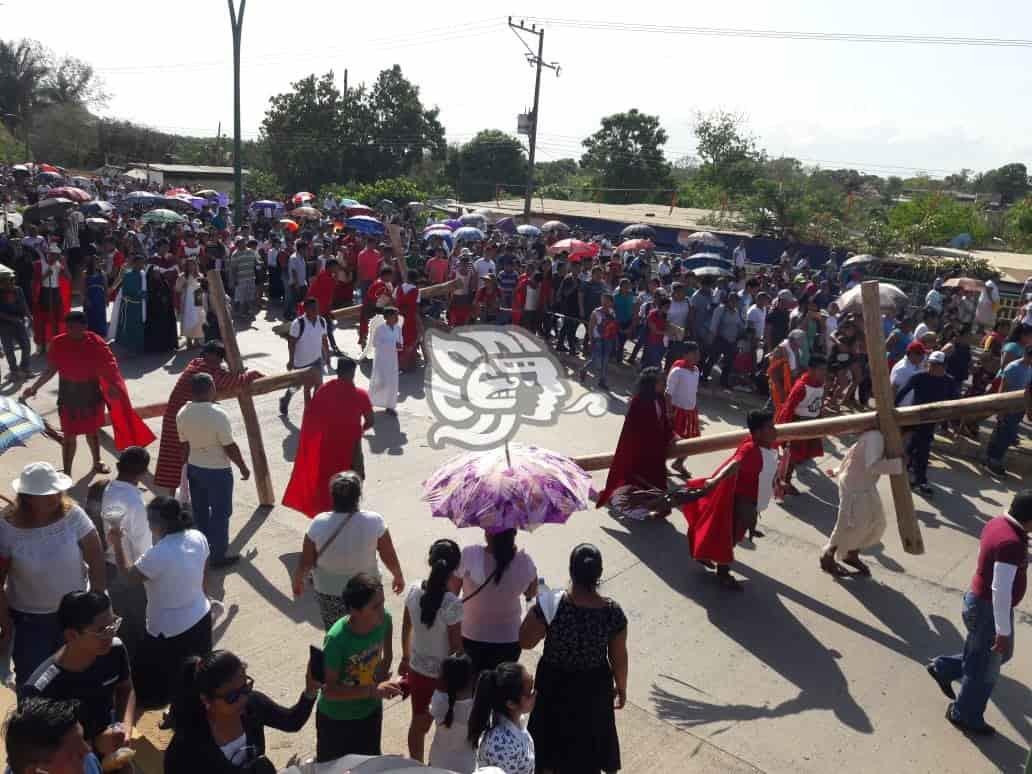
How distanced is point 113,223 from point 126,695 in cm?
2145

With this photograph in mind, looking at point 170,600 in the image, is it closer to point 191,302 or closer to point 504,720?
point 504,720

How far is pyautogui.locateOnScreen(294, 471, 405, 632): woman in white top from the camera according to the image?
175 inches

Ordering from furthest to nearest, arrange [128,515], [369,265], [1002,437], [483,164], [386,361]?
[483,164] → [369,265] → [386,361] → [1002,437] → [128,515]

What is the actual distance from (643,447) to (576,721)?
12.4 ft

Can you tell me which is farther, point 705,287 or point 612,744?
point 705,287

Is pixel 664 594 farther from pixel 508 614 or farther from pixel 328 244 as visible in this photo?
pixel 328 244

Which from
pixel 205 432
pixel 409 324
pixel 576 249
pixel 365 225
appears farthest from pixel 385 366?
pixel 365 225

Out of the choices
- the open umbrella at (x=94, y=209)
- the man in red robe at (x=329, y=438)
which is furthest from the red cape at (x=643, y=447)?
the open umbrella at (x=94, y=209)

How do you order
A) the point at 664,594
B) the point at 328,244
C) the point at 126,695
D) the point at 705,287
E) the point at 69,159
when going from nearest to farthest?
the point at 126,695, the point at 664,594, the point at 705,287, the point at 328,244, the point at 69,159

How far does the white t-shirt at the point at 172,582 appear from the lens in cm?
399

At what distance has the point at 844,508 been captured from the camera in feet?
21.6

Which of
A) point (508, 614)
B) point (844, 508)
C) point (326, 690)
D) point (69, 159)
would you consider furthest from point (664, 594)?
point (69, 159)

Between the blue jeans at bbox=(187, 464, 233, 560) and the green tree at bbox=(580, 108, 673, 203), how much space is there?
54879 millimetres

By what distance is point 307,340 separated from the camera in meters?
9.97
